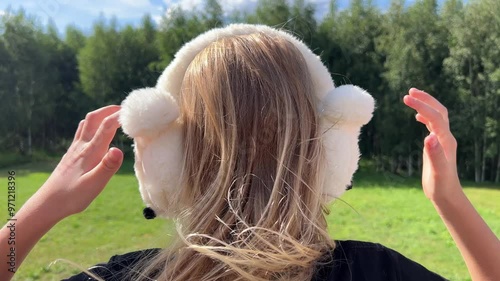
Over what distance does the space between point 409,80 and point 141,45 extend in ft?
25.7

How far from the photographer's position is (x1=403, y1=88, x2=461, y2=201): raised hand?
0.91m

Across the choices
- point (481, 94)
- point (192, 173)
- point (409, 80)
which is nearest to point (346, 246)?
point (192, 173)

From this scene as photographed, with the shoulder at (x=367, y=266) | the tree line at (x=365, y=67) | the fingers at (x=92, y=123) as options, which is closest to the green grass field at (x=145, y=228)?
the fingers at (x=92, y=123)

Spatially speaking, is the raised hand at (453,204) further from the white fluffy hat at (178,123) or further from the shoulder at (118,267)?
the shoulder at (118,267)

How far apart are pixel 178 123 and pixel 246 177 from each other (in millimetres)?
195

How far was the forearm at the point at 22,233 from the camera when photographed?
901mm

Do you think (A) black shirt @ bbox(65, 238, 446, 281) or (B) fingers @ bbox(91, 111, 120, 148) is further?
(B) fingers @ bbox(91, 111, 120, 148)

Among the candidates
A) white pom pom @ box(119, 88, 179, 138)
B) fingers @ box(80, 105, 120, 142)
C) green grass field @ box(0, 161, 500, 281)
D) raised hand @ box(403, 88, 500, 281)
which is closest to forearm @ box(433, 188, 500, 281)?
raised hand @ box(403, 88, 500, 281)

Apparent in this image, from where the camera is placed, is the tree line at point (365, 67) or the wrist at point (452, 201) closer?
the wrist at point (452, 201)

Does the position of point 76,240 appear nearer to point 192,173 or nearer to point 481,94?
point 192,173

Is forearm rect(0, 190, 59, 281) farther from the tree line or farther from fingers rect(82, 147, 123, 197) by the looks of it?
the tree line

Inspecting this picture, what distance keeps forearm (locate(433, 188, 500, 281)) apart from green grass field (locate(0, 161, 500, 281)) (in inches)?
79.5

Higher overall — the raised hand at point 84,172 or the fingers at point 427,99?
the fingers at point 427,99

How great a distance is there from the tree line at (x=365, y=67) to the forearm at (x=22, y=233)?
10399 mm
